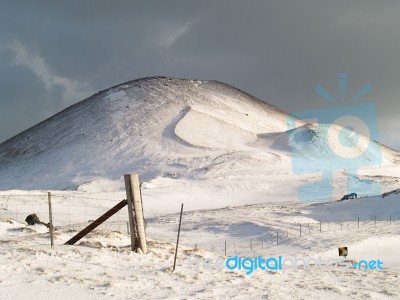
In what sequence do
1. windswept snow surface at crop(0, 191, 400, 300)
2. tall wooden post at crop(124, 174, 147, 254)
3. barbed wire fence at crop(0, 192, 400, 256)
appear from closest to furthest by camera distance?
windswept snow surface at crop(0, 191, 400, 300)
tall wooden post at crop(124, 174, 147, 254)
barbed wire fence at crop(0, 192, 400, 256)

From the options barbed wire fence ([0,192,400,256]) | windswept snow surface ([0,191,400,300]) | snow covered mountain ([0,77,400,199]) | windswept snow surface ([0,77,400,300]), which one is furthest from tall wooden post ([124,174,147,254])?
snow covered mountain ([0,77,400,199])

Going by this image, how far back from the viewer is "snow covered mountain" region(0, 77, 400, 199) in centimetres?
6278

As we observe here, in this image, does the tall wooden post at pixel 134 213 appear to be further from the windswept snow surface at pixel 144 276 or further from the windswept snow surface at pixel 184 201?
the windswept snow surface at pixel 184 201

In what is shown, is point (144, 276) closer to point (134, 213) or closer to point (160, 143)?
point (134, 213)

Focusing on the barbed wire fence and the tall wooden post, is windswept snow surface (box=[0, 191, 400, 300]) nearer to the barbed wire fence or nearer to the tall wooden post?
the tall wooden post

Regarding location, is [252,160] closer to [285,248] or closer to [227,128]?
[227,128]

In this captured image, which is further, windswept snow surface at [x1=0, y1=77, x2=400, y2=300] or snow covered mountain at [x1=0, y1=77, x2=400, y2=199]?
snow covered mountain at [x1=0, y1=77, x2=400, y2=199]

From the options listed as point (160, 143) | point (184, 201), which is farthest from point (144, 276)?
point (160, 143)

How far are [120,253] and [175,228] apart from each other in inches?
660

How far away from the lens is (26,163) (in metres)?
79.1

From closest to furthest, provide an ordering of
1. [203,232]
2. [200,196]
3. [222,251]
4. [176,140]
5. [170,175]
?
[222,251] → [203,232] → [200,196] → [170,175] → [176,140]

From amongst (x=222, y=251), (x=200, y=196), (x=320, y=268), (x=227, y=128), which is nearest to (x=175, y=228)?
(x=222, y=251)

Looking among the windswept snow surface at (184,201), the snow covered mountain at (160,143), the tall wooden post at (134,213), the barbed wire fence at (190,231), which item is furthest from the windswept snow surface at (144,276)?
the snow covered mountain at (160,143)

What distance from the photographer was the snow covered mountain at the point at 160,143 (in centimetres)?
6278
